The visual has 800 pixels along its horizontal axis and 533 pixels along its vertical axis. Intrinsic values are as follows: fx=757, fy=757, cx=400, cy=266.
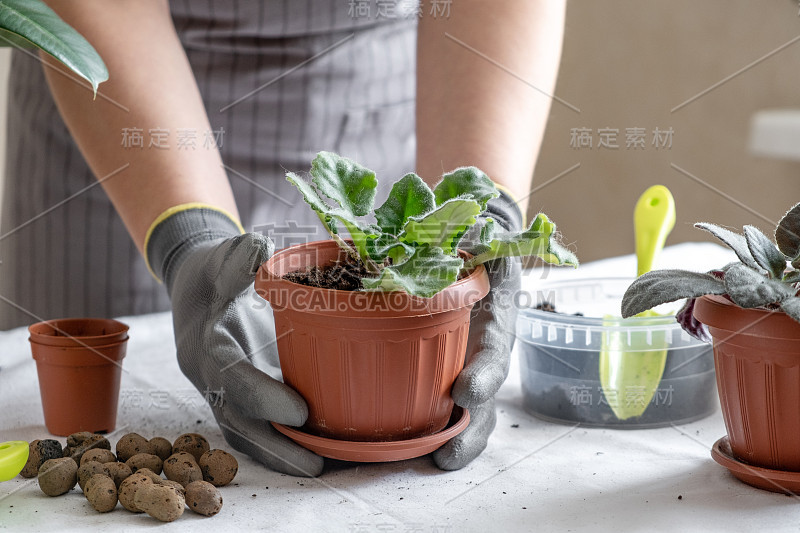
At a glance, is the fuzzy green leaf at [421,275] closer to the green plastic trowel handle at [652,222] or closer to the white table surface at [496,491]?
the white table surface at [496,491]

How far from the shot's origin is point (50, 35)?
0.56m

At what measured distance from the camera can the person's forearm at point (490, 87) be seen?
0.89 meters

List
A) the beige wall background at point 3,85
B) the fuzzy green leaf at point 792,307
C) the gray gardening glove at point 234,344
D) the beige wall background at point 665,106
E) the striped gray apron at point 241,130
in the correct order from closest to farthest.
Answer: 1. the fuzzy green leaf at point 792,307
2. the gray gardening glove at point 234,344
3. the striped gray apron at point 241,130
4. the beige wall background at point 3,85
5. the beige wall background at point 665,106

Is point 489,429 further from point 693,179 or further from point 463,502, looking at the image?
point 693,179

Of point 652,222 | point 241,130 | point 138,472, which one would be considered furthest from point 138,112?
point 652,222

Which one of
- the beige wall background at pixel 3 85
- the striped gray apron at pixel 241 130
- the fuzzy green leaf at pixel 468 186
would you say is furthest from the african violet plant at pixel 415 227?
the beige wall background at pixel 3 85

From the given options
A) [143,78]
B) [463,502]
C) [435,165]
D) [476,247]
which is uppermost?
[143,78]

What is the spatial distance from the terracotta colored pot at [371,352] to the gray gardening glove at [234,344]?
0.9 inches

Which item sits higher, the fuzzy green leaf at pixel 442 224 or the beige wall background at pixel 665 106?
the beige wall background at pixel 665 106

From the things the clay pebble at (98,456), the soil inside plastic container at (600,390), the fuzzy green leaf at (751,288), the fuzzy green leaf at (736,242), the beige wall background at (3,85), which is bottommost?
the clay pebble at (98,456)

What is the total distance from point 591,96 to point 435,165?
1858 millimetres

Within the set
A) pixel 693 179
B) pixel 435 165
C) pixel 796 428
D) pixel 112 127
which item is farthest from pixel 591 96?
pixel 796 428

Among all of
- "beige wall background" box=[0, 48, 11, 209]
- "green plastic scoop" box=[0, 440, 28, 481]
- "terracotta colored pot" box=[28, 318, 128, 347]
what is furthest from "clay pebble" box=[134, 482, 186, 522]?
"beige wall background" box=[0, 48, 11, 209]

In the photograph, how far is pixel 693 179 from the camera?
8.68ft
